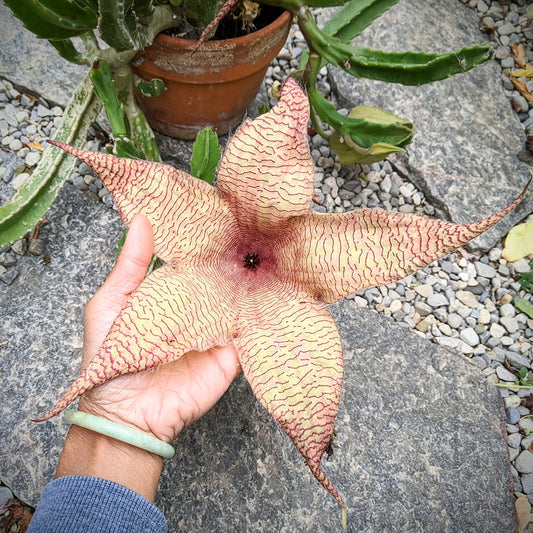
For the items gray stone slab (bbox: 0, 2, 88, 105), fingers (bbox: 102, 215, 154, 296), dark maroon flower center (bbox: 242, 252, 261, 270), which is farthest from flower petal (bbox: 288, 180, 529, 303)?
gray stone slab (bbox: 0, 2, 88, 105)

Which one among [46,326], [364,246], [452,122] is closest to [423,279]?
[452,122]

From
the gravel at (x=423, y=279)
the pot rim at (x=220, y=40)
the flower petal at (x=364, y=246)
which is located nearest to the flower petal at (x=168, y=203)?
the flower petal at (x=364, y=246)

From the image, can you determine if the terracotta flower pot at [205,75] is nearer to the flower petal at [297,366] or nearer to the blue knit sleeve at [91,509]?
the flower petal at [297,366]

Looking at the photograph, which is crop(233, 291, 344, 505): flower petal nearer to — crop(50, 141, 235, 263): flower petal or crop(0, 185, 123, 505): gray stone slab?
crop(50, 141, 235, 263): flower petal

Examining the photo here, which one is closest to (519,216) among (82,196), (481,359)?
(481,359)

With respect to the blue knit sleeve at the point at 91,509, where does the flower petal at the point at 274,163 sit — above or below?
above

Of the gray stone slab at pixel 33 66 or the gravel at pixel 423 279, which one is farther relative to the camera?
the gray stone slab at pixel 33 66

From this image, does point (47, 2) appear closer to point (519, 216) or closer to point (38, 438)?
point (38, 438)
